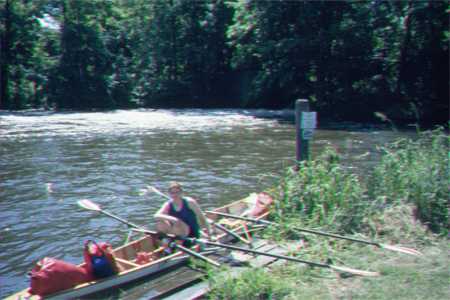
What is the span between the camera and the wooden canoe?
21.5 ft

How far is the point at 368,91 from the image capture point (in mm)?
32375

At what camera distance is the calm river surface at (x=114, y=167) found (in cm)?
1023

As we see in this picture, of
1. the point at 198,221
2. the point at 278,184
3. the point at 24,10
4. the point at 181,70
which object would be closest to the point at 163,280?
the point at 198,221

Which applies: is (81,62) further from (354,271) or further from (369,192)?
(354,271)

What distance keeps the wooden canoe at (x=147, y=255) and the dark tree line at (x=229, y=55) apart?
20603 mm

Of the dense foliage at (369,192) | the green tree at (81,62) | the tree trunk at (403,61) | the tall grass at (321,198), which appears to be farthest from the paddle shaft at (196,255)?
the green tree at (81,62)

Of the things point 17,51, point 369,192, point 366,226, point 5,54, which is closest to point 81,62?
point 17,51

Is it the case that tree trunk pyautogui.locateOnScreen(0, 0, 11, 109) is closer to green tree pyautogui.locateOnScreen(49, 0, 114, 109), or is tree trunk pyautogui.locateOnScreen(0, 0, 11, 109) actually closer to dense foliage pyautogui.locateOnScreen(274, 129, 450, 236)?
green tree pyautogui.locateOnScreen(49, 0, 114, 109)

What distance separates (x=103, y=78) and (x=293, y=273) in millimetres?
36424

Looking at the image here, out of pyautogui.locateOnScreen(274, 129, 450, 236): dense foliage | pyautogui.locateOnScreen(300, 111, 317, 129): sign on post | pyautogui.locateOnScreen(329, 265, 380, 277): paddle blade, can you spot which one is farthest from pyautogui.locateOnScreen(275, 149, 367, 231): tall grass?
pyautogui.locateOnScreen(329, 265, 380, 277): paddle blade

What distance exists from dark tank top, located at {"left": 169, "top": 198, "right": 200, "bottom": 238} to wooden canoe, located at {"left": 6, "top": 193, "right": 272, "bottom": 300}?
30 centimetres

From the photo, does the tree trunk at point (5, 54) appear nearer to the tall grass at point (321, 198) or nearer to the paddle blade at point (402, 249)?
the tall grass at point (321, 198)

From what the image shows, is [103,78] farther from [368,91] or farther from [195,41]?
[368,91]

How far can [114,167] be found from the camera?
16.8 metres
